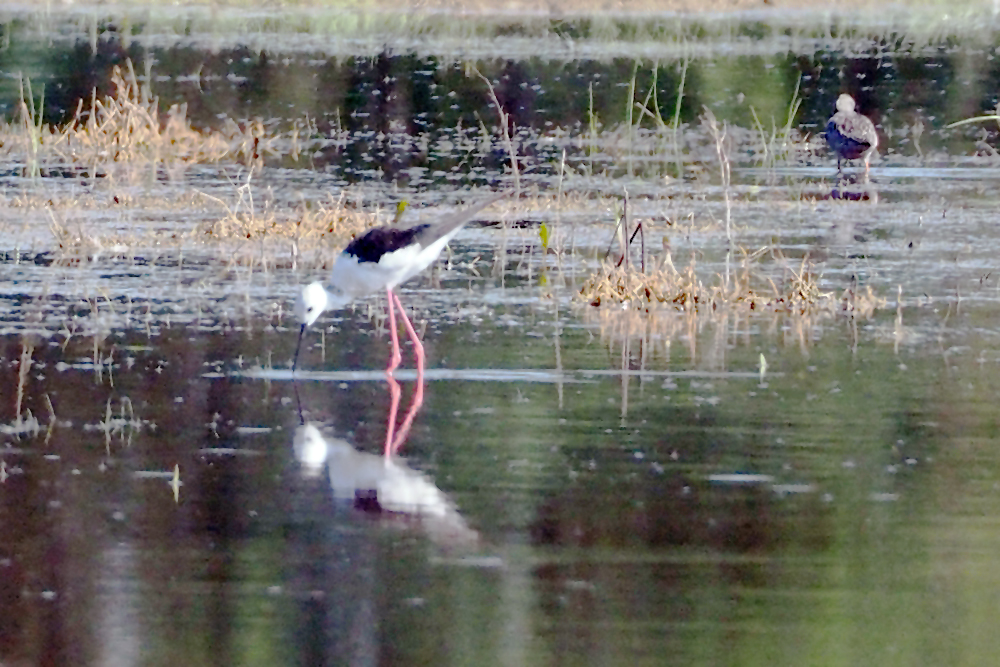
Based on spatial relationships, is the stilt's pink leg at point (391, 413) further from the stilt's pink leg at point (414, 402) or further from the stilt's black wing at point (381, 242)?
the stilt's black wing at point (381, 242)

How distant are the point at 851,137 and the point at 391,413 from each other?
9258mm

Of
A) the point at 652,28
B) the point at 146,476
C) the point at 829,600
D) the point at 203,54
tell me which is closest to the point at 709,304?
the point at 146,476

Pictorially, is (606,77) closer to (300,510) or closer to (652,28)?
(652,28)

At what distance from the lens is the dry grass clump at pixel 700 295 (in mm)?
10211

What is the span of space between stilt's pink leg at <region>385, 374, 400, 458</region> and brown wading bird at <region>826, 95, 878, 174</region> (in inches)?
334

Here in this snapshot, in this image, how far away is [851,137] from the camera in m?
16.3

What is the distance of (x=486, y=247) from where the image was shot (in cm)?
1259

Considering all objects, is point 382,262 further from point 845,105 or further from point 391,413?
point 845,105

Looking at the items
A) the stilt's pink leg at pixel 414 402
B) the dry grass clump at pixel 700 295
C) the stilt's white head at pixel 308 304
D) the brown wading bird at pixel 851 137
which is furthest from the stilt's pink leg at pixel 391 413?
the brown wading bird at pixel 851 137

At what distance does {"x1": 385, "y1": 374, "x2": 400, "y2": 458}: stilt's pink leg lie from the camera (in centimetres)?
723

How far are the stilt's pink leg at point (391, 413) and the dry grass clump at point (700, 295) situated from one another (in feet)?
6.69

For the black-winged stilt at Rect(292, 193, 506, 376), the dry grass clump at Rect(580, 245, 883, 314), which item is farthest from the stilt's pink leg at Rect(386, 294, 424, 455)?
the dry grass clump at Rect(580, 245, 883, 314)

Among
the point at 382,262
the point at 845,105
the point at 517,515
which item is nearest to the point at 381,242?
the point at 382,262

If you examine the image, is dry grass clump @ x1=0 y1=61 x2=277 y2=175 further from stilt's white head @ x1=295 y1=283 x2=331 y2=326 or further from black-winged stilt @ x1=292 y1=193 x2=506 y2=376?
stilt's white head @ x1=295 y1=283 x2=331 y2=326
